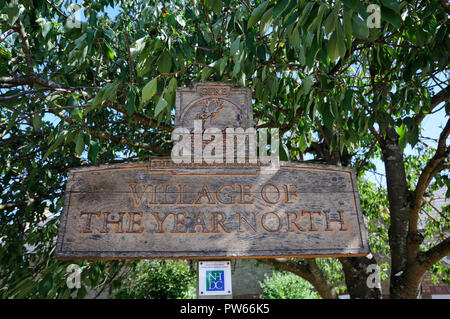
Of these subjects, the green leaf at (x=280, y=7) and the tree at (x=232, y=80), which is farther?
the tree at (x=232, y=80)

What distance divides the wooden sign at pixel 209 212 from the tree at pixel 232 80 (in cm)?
43

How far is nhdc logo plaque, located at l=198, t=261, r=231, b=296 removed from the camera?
1.90 meters

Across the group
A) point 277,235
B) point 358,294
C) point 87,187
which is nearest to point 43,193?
point 87,187

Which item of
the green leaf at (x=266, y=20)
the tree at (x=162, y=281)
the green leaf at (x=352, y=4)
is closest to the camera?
the green leaf at (x=352, y=4)

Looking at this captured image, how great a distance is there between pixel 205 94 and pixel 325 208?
1037 millimetres

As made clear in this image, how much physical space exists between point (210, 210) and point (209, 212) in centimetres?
1

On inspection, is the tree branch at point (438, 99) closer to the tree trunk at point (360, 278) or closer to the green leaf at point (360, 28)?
the tree trunk at point (360, 278)

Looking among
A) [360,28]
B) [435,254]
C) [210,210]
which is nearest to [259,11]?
[360,28]

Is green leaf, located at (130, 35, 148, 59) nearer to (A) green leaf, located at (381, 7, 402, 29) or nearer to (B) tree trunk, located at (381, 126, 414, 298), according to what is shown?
(A) green leaf, located at (381, 7, 402, 29)

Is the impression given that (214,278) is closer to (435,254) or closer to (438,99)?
(435,254)

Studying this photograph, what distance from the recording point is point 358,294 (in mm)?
3838

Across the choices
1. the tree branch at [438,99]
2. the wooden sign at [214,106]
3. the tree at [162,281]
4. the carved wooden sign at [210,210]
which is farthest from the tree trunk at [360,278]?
the tree at [162,281]

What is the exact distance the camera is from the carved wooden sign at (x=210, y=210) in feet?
6.40
